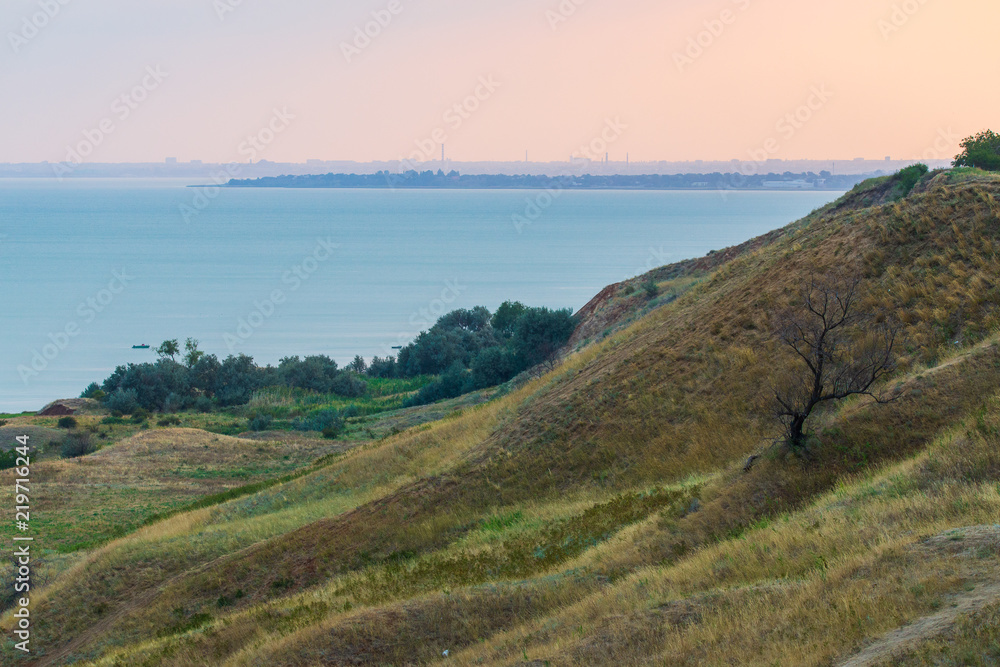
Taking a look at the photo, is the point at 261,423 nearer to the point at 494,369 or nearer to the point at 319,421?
the point at 319,421

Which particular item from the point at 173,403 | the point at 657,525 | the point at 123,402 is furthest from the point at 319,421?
the point at 657,525

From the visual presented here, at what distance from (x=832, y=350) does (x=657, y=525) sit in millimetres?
5029


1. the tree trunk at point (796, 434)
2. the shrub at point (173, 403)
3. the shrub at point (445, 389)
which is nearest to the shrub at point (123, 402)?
the shrub at point (173, 403)

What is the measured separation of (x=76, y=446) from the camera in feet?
→ 127

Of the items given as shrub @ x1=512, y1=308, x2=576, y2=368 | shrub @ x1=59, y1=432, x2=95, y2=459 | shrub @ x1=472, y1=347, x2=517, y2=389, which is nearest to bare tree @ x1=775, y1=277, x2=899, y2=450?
shrub @ x1=512, y1=308, x2=576, y2=368

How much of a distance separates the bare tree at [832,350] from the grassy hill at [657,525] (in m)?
0.44

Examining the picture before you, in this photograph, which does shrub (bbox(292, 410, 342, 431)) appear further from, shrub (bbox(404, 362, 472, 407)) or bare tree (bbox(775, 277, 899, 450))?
bare tree (bbox(775, 277, 899, 450))

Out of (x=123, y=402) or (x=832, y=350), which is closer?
(x=832, y=350)

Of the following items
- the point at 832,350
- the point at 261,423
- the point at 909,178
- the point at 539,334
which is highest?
the point at 909,178

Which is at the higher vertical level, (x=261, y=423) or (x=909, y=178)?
(x=909, y=178)

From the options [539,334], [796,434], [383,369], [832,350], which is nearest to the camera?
[796,434]

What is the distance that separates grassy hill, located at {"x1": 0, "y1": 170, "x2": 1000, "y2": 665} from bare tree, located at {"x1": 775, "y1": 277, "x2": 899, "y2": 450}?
17.1 inches

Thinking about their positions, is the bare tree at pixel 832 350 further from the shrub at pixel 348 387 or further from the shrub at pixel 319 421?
the shrub at pixel 348 387

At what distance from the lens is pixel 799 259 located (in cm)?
2345
